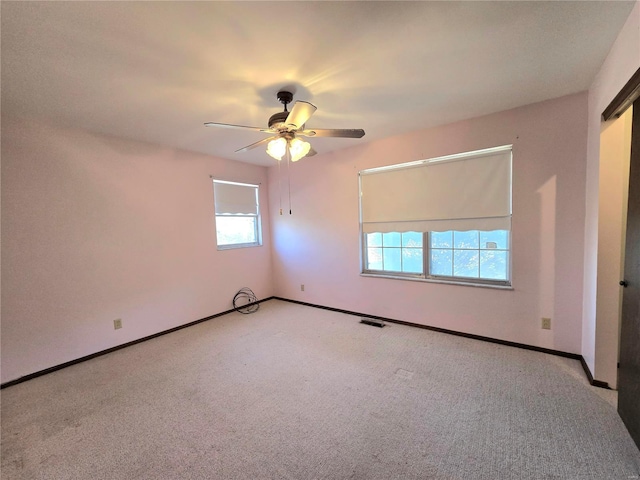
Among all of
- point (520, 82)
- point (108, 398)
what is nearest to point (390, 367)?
point (108, 398)

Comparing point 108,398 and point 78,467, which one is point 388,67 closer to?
point 78,467

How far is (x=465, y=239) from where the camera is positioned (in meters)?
3.05

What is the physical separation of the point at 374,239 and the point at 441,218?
95cm

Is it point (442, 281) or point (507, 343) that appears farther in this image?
point (442, 281)

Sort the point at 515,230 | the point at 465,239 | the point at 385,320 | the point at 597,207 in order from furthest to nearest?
the point at 385,320
the point at 465,239
the point at 515,230
the point at 597,207

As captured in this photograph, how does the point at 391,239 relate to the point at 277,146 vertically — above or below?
below

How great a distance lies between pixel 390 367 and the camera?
96.0 inches

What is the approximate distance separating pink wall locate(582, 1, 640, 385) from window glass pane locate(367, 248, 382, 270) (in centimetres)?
206

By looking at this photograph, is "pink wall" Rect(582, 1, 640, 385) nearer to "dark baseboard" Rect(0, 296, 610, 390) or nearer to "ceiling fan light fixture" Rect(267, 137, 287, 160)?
"dark baseboard" Rect(0, 296, 610, 390)

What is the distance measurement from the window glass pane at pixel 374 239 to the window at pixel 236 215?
2007 millimetres

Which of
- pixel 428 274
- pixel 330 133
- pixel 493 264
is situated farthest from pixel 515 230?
pixel 330 133

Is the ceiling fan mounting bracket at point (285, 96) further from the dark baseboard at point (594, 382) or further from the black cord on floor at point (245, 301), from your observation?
the dark baseboard at point (594, 382)

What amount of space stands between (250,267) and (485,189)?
141 inches

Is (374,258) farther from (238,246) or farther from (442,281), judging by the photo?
(238,246)
